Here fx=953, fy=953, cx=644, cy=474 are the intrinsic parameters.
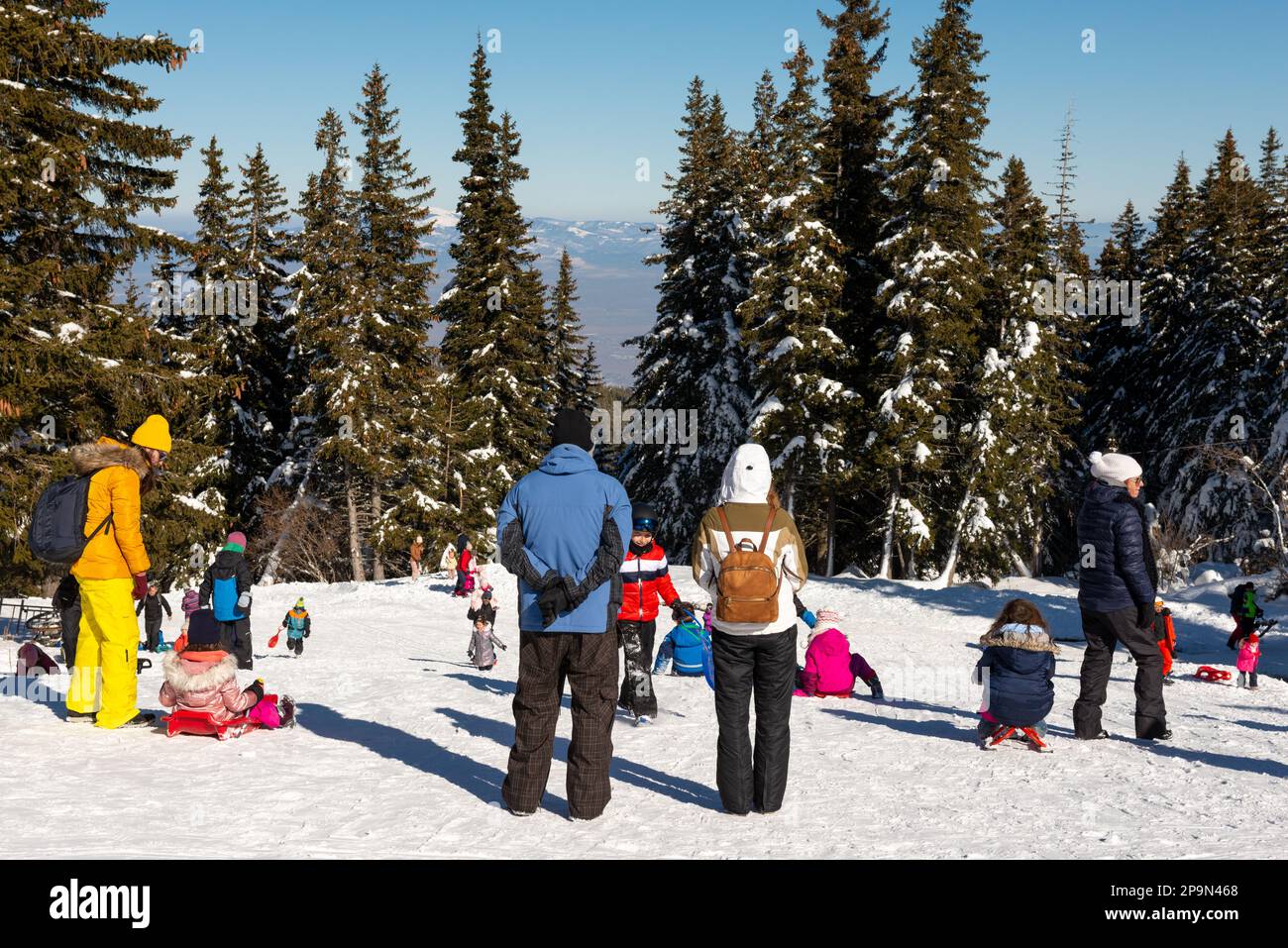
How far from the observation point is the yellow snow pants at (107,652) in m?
6.78

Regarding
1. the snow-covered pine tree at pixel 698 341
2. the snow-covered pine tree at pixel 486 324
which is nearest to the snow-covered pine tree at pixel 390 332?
the snow-covered pine tree at pixel 486 324

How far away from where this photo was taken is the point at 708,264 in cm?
3516

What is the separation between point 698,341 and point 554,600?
2986 cm

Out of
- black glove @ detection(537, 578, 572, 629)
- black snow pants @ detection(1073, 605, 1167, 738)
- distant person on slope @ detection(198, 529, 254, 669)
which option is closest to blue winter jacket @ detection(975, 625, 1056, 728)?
black snow pants @ detection(1073, 605, 1167, 738)

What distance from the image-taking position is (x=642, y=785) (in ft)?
20.4

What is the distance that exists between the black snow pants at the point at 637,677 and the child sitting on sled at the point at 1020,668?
283cm

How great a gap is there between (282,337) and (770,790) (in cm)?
3256

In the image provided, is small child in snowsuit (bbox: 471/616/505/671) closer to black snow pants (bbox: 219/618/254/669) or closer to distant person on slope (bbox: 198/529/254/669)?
black snow pants (bbox: 219/618/254/669)

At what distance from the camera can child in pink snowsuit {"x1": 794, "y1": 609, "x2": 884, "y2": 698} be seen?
1027cm

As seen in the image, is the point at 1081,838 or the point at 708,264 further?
the point at 708,264

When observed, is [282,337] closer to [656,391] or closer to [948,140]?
[656,391]

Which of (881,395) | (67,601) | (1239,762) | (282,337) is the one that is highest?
(282,337)
